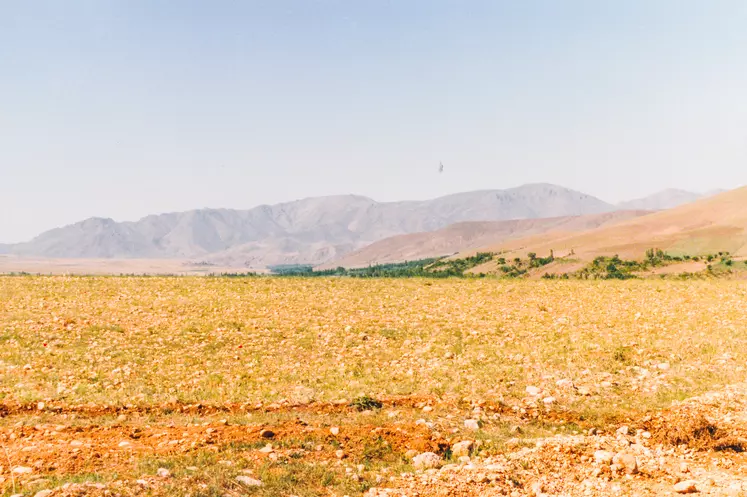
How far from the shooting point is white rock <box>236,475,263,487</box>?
9445 millimetres

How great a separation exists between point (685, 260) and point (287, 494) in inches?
1977

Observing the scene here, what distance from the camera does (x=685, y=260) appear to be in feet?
169

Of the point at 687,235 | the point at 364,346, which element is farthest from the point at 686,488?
the point at 687,235

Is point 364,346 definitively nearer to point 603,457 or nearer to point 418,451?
point 418,451

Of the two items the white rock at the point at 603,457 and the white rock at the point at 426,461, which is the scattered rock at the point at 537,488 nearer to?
the white rock at the point at 603,457

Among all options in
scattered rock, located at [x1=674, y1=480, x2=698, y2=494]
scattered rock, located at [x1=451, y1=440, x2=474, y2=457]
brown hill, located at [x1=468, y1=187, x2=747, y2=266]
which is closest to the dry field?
scattered rock, located at [x1=451, y1=440, x2=474, y2=457]

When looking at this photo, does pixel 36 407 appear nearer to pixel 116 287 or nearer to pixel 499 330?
pixel 499 330

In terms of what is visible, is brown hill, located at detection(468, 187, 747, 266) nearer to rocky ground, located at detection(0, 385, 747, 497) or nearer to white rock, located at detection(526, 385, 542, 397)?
white rock, located at detection(526, 385, 542, 397)

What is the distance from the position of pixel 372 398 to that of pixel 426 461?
4307 mm

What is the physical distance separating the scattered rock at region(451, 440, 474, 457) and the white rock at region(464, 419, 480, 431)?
51.1 inches

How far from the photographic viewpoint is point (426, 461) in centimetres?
1073

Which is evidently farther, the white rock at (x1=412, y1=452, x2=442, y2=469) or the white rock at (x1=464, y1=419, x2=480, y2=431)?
the white rock at (x1=464, y1=419, x2=480, y2=431)

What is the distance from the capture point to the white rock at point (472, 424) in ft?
42.1

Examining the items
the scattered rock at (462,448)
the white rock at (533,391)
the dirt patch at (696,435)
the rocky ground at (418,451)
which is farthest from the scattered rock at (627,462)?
the white rock at (533,391)
